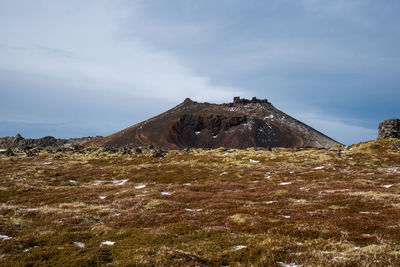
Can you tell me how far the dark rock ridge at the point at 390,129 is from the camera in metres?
86.4

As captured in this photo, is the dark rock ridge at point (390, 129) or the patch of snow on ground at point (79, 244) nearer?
the patch of snow on ground at point (79, 244)

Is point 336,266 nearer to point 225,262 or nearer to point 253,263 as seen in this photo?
point 253,263

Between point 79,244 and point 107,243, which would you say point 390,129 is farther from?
point 79,244

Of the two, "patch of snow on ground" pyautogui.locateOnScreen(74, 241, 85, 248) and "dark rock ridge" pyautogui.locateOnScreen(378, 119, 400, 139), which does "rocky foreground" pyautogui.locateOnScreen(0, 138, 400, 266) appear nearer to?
"patch of snow on ground" pyautogui.locateOnScreen(74, 241, 85, 248)

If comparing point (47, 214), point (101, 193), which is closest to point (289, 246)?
point (47, 214)

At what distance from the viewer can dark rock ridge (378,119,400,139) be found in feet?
284

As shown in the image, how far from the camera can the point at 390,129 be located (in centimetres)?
8744

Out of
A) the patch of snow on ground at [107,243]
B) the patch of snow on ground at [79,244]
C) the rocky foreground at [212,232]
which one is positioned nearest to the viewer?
the rocky foreground at [212,232]

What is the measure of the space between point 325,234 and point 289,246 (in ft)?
9.52

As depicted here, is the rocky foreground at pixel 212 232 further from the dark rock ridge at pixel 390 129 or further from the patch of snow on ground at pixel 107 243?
the dark rock ridge at pixel 390 129

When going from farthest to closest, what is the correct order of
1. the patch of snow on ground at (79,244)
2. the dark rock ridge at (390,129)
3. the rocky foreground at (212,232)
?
the dark rock ridge at (390,129) → the patch of snow on ground at (79,244) → the rocky foreground at (212,232)

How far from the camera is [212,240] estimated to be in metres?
12.6

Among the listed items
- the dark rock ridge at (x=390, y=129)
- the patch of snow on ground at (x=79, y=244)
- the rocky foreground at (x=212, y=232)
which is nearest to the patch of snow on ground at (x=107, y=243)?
the rocky foreground at (x=212, y=232)

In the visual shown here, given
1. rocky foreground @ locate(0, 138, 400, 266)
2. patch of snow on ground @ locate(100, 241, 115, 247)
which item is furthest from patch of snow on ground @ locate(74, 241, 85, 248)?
patch of snow on ground @ locate(100, 241, 115, 247)
